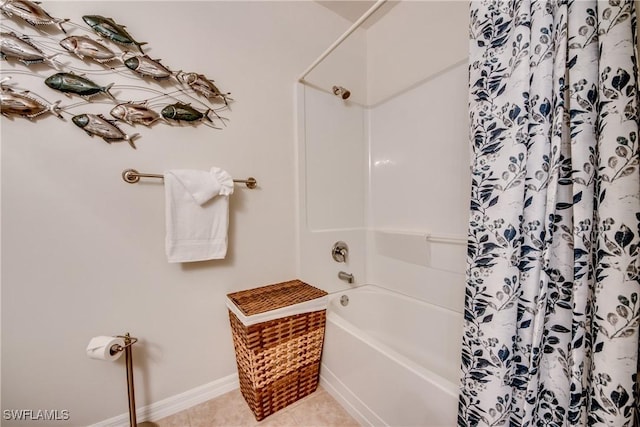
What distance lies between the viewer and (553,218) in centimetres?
62

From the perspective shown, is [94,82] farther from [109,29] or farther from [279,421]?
[279,421]

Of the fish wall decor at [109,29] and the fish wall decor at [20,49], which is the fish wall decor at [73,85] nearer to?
the fish wall decor at [20,49]

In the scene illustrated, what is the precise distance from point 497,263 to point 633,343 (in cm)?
27

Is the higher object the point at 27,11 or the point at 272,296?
the point at 27,11

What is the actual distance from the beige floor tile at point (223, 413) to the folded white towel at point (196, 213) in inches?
30.9

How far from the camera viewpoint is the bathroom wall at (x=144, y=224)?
3.05 feet

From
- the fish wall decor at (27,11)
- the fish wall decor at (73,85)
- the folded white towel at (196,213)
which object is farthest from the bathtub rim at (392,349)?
the fish wall decor at (27,11)

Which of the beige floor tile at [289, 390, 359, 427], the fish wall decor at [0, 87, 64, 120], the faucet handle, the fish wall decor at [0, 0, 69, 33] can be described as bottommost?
the beige floor tile at [289, 390, 359, 427]

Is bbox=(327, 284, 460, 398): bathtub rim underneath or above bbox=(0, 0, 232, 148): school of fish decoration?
underneath

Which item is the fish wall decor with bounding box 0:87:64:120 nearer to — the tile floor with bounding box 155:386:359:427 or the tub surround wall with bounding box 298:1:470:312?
the tub surround wall with bounding box 298:1:470:312

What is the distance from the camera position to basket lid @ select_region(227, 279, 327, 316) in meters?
1.14

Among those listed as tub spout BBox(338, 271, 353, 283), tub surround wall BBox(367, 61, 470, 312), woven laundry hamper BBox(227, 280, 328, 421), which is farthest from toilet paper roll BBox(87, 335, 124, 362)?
tub surround wall BBox(367, 61, 470, 312)

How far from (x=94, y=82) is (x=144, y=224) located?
64cm

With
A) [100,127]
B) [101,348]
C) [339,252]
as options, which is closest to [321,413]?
[339,252]
